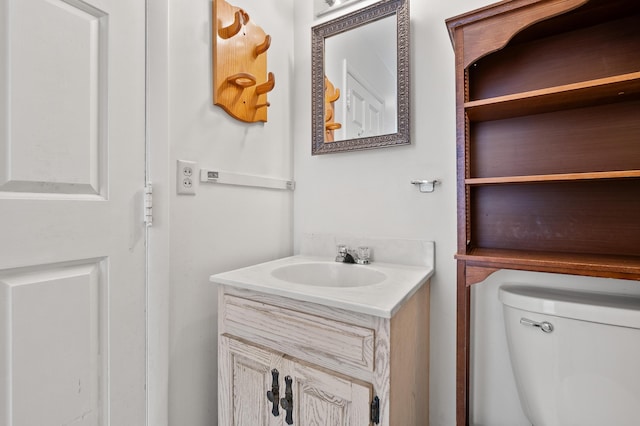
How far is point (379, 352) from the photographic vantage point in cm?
74

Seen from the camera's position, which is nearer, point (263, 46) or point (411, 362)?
point (411, 362)

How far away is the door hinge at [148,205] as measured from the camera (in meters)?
0.97

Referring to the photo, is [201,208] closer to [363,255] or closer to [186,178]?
[186,178]

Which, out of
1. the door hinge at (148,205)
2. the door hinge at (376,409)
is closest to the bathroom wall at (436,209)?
the door hinge at (376,409)

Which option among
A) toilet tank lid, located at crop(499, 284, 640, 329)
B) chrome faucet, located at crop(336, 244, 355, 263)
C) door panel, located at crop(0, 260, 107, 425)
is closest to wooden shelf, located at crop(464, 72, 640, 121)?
toilet tank lid, located at crop(499, 284, 640, 329)

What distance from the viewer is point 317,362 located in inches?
33.0

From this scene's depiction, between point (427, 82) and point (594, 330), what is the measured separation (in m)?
0.96

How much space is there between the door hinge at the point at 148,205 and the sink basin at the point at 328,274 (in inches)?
17.9

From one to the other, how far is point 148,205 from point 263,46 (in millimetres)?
790

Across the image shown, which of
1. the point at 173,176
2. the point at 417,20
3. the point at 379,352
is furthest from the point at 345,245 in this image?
the point at 417,20

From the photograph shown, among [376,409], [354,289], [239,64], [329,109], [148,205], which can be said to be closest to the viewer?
[376,409]

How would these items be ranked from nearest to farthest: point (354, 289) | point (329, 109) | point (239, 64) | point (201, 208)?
1. point (354, 289)
2. point (201, 208)
3. point (239, 64)
4. point (329, 109)

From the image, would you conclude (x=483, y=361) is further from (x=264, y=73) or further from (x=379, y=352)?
(x=264, y=73)

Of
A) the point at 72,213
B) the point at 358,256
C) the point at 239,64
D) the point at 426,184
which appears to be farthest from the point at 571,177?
the point at 72,213
